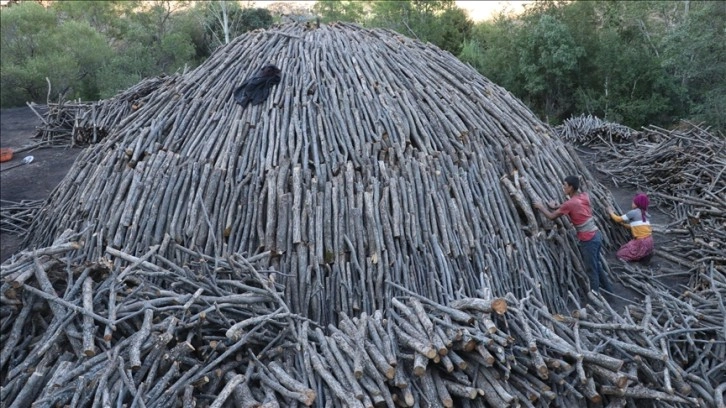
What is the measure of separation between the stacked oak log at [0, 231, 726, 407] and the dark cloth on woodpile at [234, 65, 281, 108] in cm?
220

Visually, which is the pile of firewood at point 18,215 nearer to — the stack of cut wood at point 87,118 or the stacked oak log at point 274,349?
the stack of cut wood at point 87,118

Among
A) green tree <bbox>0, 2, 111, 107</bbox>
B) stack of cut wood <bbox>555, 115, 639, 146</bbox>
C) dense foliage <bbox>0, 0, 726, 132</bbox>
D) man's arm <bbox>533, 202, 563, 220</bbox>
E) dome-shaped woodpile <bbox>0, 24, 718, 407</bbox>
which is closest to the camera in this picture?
dome-shaped woodpile <bbox>0, 24, 718, 407</bbox>

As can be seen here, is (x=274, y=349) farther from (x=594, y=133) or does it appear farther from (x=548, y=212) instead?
(x=594, y=133)

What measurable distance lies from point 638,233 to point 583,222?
1.31 metres

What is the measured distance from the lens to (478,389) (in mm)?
5043

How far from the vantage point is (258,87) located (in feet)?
23.8

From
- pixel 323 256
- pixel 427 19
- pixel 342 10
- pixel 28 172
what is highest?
pixel 427 19

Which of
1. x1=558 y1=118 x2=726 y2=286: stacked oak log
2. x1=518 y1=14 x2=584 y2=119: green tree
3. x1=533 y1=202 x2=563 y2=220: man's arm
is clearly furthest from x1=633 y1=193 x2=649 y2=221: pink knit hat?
x1=518 y1=14 x2=584 y2=119: green tree

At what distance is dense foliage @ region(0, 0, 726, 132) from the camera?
19.4 meters

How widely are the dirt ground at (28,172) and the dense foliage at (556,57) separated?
855 cm

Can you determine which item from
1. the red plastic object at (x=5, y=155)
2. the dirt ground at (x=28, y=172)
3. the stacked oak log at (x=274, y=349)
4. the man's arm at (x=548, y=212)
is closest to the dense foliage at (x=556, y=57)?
the dirt ground at (x=28, y=172)

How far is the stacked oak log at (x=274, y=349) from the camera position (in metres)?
4.85

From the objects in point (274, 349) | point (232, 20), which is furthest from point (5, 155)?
point (232, 20)

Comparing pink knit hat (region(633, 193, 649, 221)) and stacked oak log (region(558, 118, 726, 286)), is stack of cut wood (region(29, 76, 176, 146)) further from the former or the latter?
stacked oak log (region(558, 118, 726, 286))
